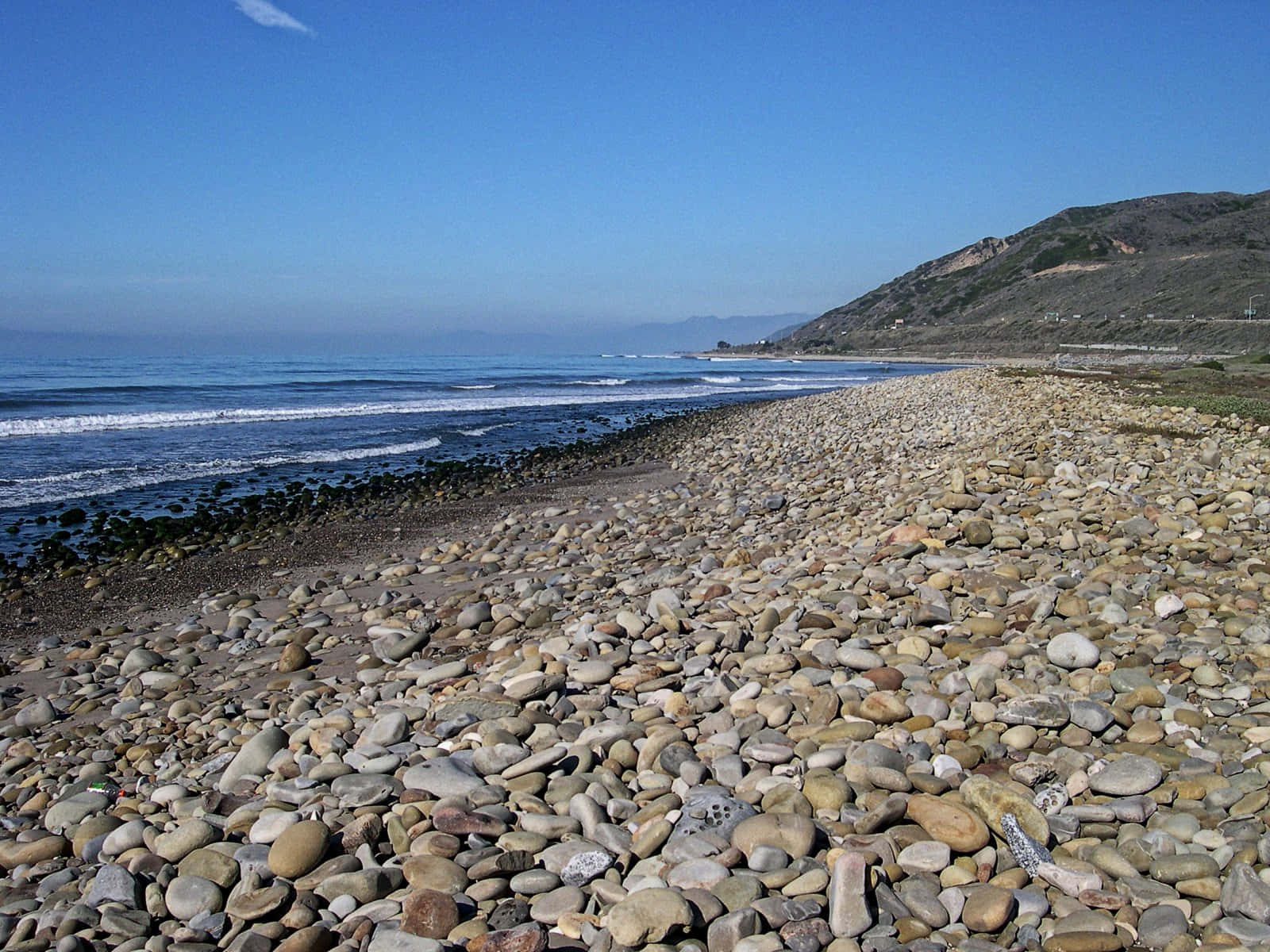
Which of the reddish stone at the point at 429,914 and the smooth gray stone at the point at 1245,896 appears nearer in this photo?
the smooth gray stone at the point at 1245,896

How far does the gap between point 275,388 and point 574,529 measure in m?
34.3

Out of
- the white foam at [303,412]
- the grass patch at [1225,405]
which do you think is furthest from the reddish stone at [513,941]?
the white foam at [303,412]

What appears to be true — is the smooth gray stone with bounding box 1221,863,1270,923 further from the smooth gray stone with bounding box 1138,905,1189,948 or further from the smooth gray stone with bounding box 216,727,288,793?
the smooth gray stone with bounding box 216,727,288,793

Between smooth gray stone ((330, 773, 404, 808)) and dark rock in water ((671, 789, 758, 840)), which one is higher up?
dark rock in water ((671, 789, 758, 840))

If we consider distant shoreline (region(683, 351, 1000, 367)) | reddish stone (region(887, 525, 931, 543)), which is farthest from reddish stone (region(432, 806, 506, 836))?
distant shoreline (region(683, 351, 1000, 367))

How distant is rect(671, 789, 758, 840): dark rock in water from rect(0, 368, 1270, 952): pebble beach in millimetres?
14

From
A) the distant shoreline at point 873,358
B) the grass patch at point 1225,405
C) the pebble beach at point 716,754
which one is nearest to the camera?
the pebble beach at point 716,754

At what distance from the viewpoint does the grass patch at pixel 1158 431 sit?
1120 centimetres

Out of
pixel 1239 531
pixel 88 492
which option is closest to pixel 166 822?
pixel 1239 531

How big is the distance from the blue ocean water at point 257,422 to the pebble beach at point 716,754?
25.5 feet

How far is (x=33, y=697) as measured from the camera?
19.7ft

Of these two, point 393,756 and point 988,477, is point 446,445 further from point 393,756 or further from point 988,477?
point 393,756

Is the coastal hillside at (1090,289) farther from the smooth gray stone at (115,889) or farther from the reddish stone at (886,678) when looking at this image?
the smooth gray stone at (115,889)

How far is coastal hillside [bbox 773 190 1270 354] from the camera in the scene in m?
75.0
